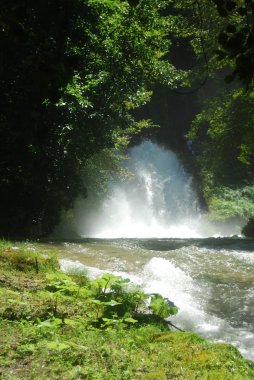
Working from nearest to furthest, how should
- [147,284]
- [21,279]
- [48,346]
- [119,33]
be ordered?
1. [48,346]
2. [21,279]
3. [147,284]
4. [119,33]

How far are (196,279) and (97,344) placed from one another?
461cm

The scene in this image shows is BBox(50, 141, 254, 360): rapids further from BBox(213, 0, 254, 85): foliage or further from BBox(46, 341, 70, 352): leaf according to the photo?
BBox(213, 0, 254, 85): foliage

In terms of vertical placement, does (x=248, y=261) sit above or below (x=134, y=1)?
below

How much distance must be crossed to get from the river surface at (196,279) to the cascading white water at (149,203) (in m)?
13.1

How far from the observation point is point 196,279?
7617 millimetres

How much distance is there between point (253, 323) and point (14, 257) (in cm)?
394

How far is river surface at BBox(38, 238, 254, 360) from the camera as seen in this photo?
527cm

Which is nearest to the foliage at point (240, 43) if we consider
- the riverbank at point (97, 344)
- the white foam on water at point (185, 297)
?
the riverbank at point (97, 344)

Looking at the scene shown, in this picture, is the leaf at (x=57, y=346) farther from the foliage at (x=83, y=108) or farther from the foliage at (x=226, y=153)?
the foliage at (x=226, y=153)

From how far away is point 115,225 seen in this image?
24812 mm

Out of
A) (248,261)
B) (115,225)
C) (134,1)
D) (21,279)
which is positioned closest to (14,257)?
(21,279)

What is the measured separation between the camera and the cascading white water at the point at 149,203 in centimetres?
2403

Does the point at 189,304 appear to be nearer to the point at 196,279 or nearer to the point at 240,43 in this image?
the point at 196,279

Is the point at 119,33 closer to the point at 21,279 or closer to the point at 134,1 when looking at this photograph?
the point at 21,279
